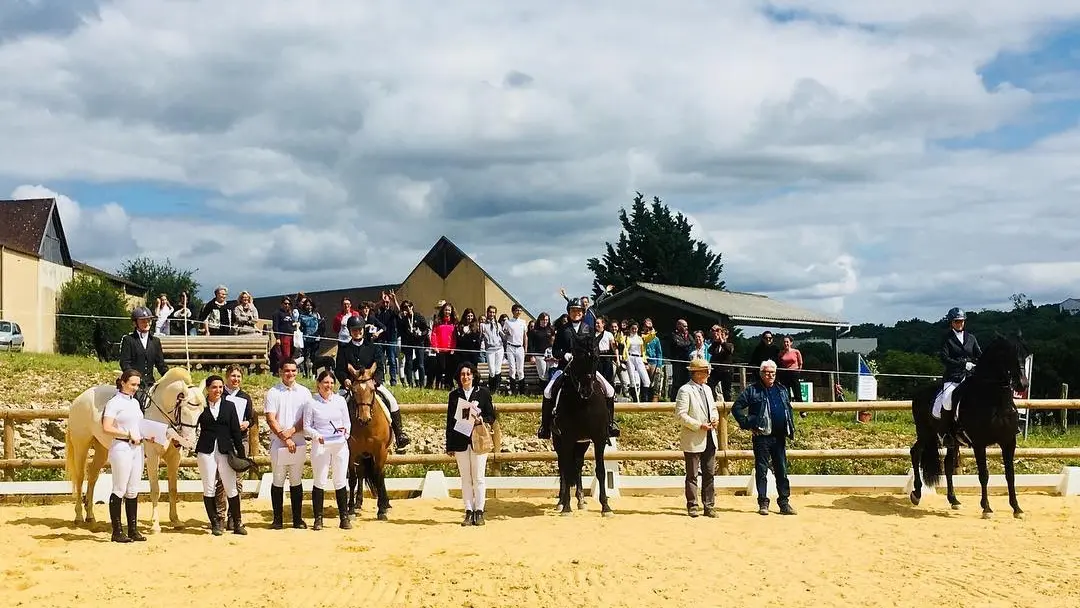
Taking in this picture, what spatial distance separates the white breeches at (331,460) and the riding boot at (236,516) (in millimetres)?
814

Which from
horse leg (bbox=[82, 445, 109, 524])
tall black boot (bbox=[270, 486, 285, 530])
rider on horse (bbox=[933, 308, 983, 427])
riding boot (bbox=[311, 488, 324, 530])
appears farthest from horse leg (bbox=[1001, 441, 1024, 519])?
horse leg (bbox=[82, 445, 109, 524])

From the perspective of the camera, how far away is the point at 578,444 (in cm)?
1225

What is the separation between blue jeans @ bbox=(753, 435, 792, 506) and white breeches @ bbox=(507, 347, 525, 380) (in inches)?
296

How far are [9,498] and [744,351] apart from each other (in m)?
32.4

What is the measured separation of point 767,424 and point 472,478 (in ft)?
10.8

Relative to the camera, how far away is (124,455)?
10281mm

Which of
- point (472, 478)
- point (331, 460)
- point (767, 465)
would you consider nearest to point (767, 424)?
point (767, 465)

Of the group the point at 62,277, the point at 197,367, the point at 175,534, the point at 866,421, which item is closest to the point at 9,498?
the point at 175,534

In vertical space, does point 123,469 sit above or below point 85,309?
below

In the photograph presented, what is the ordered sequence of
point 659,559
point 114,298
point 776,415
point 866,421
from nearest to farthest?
point 659,559
point 776,415
point 866,421
point 114,298

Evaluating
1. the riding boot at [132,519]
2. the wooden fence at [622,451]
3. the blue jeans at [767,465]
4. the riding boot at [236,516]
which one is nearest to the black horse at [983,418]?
the wooden fence at [622,451]

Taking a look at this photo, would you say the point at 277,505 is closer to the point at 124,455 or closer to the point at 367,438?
the point at 367,438

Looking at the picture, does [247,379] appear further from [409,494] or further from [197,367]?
Result: [409,494]

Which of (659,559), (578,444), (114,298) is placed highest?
(114,298)
